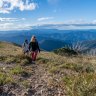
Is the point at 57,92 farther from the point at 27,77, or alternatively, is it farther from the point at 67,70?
the point at 67,70

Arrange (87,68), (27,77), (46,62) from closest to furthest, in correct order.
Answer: (27,77) < (87,68) < (46,62)

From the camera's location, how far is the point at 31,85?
11.8 meters

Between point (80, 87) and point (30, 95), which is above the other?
point (80, 87)

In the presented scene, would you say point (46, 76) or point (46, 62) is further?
point (46, 62)

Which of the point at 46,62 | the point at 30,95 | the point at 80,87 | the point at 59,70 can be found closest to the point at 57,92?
the point at 30,95

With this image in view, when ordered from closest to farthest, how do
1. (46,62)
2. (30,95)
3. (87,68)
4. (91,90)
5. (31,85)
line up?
(91,90)
(30,95)
(31,85)
(87,68)
(46,62)

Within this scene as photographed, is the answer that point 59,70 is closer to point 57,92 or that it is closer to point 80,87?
point 57,92

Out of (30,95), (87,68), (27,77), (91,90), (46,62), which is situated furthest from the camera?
(46,62)

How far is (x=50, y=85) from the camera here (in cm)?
1191

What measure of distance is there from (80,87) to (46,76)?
501 cm

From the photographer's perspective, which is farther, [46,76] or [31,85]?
[46,76]

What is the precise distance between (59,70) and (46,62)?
419 centimetres

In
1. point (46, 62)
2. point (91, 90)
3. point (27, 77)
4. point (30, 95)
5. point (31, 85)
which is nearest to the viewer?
point (91, 90)

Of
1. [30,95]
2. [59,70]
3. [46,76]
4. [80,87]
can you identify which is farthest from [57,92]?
[59,70]
